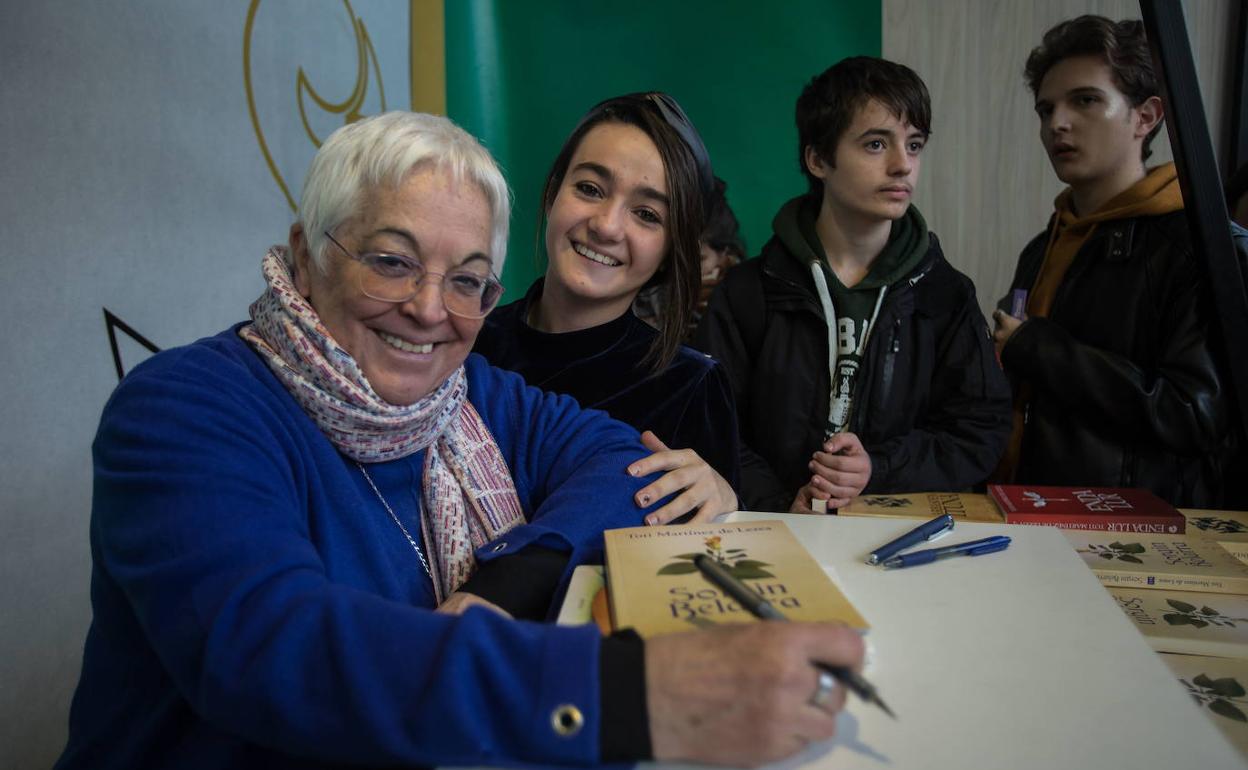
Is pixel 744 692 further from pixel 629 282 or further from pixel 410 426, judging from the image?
pixel 629 282

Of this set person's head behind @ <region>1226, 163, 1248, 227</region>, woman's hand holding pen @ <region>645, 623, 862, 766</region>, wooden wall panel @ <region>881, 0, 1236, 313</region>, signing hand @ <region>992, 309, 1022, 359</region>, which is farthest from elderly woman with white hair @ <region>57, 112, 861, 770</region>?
wooden wall panel @ <region>881, 0, 1236, 313</region>

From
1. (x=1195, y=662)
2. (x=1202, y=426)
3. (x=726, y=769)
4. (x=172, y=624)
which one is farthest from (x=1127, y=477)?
(x=172, y=624)

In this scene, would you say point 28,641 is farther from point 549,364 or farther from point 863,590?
point 863,590

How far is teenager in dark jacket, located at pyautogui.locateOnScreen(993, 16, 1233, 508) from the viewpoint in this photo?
177cm

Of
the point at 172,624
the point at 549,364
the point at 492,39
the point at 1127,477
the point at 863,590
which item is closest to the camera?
the point at 172,624

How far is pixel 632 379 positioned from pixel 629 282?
206 millimetres

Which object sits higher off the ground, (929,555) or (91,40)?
(91,40)

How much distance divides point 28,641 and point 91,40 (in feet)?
3.95

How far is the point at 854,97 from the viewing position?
204 centimetres

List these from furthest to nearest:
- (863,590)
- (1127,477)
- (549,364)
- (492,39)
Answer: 1. (492,39)
2. (1127,477)
3. (549,364)
4. (863,590)

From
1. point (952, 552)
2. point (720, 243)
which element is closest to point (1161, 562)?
point (952, 552)

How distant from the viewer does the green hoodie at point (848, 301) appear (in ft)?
6.49

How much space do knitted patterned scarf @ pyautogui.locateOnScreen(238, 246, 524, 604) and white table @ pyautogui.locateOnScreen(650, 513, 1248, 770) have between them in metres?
0.49

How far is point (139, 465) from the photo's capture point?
2.50ft
